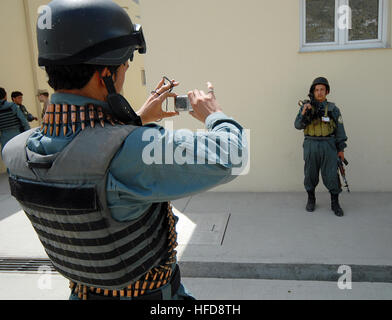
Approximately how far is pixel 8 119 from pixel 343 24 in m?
6.03

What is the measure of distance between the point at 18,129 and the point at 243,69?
15.1 ft

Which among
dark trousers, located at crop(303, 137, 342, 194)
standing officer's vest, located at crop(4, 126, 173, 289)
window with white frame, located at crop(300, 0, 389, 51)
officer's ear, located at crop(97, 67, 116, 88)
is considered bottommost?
dark trousers, located at crop(303, 137, 342, 194)

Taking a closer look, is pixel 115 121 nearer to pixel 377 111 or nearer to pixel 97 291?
pixel 97 291

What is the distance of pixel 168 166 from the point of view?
1087 millimetres

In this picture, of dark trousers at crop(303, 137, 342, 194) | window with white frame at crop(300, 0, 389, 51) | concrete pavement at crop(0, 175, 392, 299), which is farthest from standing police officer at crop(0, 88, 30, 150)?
dark trousers at crop(303, 137, 342, 194)

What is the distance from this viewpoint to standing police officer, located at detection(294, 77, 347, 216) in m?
4.59

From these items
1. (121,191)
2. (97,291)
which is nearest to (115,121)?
(121,191)

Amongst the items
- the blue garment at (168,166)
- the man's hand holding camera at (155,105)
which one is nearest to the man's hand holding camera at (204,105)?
the blue garment at (168,166)

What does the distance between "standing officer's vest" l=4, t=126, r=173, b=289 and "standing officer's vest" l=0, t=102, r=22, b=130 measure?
21.2 ft

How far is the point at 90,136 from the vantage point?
44.1 inches

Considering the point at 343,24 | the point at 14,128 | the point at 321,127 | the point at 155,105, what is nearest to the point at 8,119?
the point at 14,128

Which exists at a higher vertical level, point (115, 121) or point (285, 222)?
point (115, 121)

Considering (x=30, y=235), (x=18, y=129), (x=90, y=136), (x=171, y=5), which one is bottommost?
Result: (x=30, y=235)

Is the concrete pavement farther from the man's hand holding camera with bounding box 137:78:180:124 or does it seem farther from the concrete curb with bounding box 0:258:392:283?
the man's hand holding camera with bounding box 137:78:180:124
